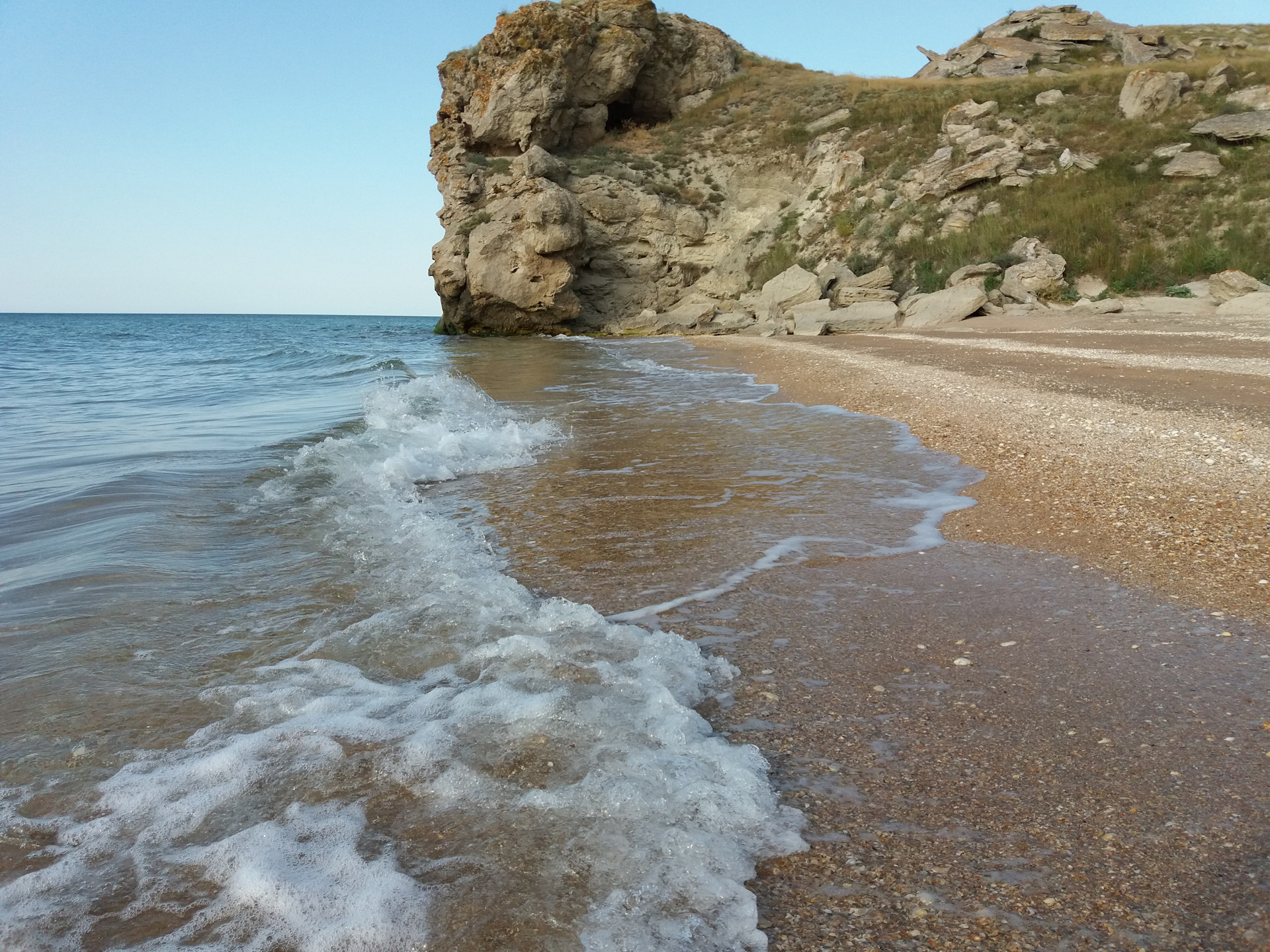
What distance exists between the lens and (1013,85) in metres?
27.2

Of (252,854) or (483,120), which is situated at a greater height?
(483,120)

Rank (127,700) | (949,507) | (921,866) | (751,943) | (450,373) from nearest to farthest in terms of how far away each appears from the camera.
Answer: (751,943) < (921,866) < (127,700) < (949,507) < (450,373)

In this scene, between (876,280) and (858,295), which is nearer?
(858,295)

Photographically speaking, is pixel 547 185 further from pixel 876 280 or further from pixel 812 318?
pixel 876 280

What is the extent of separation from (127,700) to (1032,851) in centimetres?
295

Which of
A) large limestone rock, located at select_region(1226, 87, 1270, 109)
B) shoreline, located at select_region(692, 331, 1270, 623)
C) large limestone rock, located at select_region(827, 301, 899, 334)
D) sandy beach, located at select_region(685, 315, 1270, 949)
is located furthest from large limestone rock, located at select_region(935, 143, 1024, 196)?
sandy beach, located at select_region(685, 315, 1270, 949)

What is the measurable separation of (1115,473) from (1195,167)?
62.4 ft

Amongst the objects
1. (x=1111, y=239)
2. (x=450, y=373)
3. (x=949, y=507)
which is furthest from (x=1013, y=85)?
(x=949, y=507)

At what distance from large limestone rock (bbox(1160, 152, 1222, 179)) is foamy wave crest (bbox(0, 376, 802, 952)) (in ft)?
72.7

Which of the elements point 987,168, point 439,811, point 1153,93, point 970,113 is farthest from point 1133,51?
point 439,811

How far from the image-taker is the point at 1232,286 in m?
14.8

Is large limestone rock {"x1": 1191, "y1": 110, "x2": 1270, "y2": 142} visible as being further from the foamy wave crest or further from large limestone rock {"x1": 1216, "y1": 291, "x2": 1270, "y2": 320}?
the foamy wave crest

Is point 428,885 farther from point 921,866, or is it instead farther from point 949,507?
point 949,507

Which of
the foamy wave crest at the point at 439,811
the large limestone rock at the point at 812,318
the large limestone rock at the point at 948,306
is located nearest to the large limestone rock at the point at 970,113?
the large limestone rock at the point at 812,318
